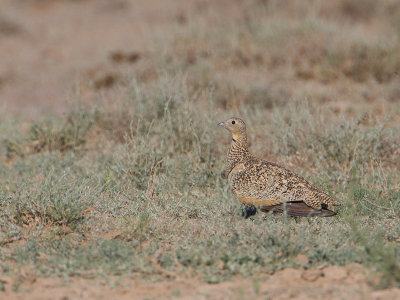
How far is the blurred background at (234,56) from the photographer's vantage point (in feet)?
29.0

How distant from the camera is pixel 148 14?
571 inches

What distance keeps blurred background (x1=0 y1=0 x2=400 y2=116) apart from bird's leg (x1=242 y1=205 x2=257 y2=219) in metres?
2.82

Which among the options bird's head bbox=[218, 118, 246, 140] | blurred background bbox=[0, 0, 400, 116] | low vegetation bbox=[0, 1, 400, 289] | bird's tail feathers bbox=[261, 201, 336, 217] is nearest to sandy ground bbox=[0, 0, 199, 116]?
blurred background bbox=[0, 0, 400, 116]

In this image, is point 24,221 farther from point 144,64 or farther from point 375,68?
point 375,68

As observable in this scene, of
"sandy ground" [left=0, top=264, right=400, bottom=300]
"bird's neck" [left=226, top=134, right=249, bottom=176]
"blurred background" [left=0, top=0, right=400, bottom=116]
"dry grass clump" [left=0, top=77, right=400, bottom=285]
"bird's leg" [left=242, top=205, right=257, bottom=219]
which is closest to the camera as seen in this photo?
"sandy ground" [left=0, top=264, right=400, bottom=300]

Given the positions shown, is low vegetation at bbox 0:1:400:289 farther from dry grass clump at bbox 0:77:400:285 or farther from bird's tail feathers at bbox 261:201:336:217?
bird's tail feathers at bbox 261:201:336:217

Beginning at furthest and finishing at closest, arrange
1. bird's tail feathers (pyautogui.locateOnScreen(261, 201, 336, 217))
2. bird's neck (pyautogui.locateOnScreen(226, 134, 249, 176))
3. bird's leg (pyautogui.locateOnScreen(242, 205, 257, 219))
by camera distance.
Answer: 1. bird's neck (pyautogui.locateOnScreen(226, 134, 249, 176))
2. bird's leg (pyautogui.locateOnScreen(242, 205, 257, 219))
3. bird's tail feathers (pyautogui.locateOnScreen(261, 201, 336, 217))

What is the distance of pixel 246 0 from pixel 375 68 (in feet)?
16.7

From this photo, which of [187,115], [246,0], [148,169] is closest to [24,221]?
[148,169]

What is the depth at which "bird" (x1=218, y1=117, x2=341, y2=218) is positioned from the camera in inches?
180

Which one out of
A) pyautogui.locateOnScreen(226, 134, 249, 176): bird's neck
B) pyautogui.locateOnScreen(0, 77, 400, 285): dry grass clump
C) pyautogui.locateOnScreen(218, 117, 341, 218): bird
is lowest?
pyautogui.locateOnScreen(0, 77, 400, 285): dry grass clump

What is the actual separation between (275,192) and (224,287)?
1.25 m

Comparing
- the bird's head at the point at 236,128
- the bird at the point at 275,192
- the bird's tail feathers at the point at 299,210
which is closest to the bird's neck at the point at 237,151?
the bird's head at the point at 236,128

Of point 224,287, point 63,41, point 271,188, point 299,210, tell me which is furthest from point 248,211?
point 63,41
